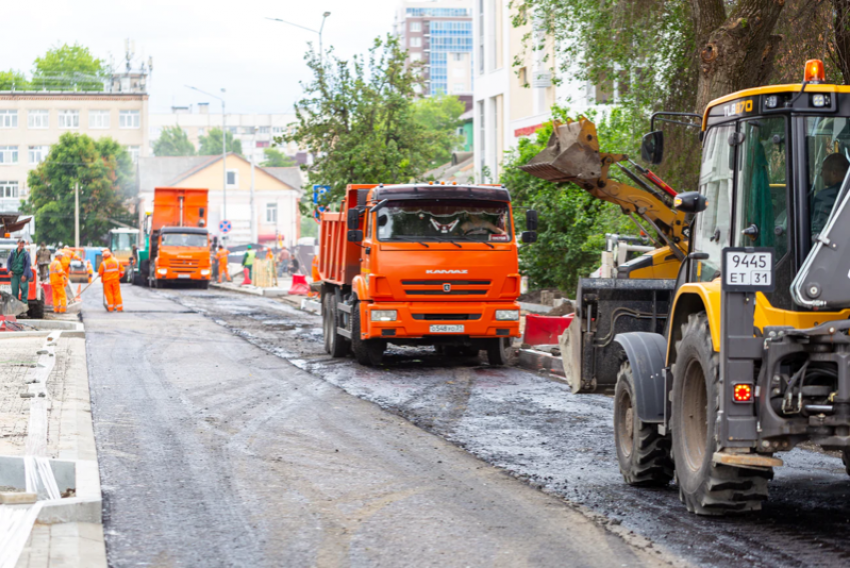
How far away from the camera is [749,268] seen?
5.98 metres

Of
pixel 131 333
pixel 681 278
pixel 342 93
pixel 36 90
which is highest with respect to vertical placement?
pixel 36 90

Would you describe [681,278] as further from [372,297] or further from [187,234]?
[187,234]

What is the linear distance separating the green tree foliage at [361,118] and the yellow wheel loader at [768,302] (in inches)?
820

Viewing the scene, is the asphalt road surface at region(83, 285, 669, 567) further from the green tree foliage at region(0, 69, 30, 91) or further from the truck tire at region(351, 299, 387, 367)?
the green tree foliage at region(0, 69, 30, 91)

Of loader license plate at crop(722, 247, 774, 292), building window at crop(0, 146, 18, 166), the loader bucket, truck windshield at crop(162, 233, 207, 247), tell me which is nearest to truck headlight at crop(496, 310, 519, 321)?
the loader bucket

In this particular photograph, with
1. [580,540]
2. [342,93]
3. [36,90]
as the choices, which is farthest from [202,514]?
[36,90]

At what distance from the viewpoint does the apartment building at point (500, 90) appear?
41.1 meters

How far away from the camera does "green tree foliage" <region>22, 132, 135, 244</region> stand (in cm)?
8425

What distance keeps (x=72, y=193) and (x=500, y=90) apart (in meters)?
49.6

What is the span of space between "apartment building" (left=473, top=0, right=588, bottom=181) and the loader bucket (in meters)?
28.3

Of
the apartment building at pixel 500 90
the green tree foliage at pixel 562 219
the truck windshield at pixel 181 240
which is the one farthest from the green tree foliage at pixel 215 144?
the green tree foliage at pixel 562 219

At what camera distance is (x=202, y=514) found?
23.3 ft

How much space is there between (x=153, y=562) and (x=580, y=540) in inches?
90.9

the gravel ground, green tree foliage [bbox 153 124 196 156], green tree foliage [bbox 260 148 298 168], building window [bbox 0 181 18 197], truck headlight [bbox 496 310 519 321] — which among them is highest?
green tree foliage [bbox 153 124 196 156]
